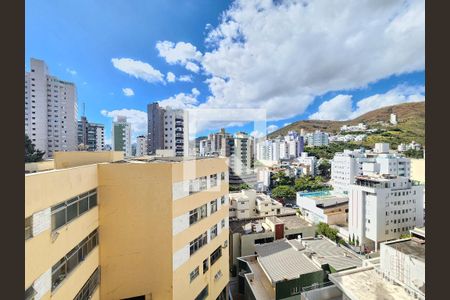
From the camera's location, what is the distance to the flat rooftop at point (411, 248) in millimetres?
4367

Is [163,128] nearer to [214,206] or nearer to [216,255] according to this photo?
[214,206]

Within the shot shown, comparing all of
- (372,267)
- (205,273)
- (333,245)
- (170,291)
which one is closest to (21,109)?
(170,291)

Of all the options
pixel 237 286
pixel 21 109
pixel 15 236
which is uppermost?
pixel 21 109

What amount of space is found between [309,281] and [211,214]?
173 inches

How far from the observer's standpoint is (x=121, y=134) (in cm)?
2605

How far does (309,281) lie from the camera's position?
666cm

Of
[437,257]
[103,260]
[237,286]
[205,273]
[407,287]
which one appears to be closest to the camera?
[437,257]

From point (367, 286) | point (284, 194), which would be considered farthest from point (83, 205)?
point (284, 194)

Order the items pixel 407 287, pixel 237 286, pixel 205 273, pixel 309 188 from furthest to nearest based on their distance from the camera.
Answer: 1. pixel 309 188
2. pixel 237 286
3. pixel 205 273
4. pixel 407 287

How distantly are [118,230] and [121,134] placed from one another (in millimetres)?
25436

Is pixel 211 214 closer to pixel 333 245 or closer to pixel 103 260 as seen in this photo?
pixel 103 260

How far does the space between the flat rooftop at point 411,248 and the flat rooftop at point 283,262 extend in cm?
280

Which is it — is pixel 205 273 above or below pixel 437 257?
below

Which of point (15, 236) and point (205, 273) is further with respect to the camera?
point (205, 273)
